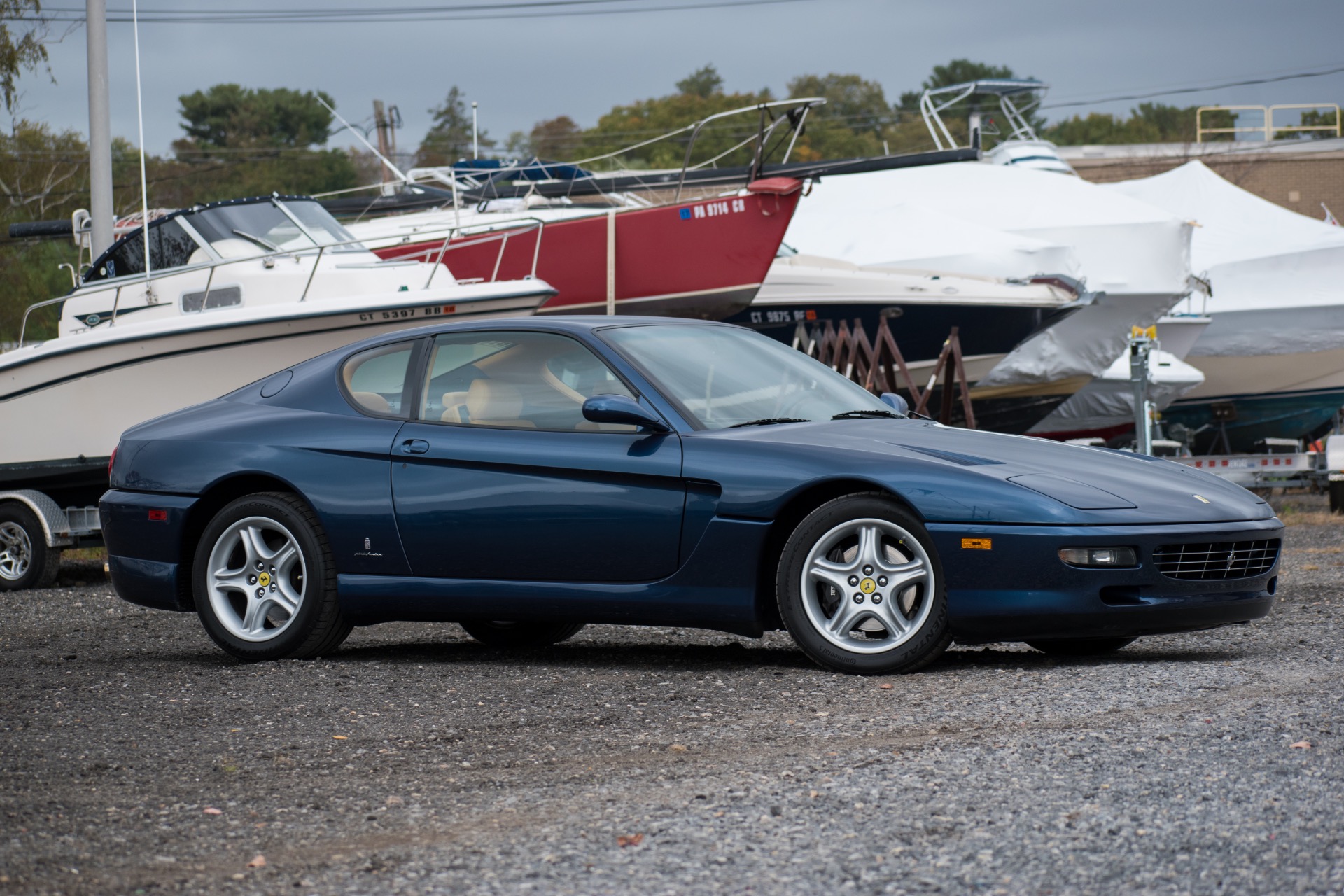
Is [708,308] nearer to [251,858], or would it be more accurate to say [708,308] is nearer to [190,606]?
[190,606]

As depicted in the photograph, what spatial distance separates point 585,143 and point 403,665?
73.1 meters

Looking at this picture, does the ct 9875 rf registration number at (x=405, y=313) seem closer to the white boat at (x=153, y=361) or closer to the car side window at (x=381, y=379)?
the white boat at (x=153, y=361)

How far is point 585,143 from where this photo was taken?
77.4 m

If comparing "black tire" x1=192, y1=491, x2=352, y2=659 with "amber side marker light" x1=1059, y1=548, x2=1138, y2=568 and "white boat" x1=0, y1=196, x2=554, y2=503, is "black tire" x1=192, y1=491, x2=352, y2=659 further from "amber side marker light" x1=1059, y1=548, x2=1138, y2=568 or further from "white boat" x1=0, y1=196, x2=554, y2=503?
"white boat" x1=0, y1=196, x2=554, y2=503

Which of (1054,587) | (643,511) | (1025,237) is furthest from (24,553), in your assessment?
(1025,237)

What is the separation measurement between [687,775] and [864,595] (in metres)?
1.57

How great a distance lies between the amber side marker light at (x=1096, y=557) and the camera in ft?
16.9

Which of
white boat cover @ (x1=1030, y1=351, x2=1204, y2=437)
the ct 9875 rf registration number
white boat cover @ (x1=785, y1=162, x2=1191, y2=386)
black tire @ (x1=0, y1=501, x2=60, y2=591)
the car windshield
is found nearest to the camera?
the car windshield

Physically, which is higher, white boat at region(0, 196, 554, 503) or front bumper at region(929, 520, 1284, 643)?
white boat at region(0, 196, 554, 503)

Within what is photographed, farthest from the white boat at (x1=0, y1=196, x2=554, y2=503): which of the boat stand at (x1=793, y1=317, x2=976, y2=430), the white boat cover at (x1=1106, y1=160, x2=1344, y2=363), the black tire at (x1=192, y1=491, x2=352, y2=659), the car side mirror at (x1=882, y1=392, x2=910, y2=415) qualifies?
the white boat cover at (x1=1106, y1=160, x2=1344, y2=363)

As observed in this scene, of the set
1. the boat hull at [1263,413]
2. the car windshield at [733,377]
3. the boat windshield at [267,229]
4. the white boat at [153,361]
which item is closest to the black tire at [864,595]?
the car windshield at [733,377]

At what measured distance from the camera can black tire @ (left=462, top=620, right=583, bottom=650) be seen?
6.93 metres

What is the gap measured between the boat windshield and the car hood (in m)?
8.81

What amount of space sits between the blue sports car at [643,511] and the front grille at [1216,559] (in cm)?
1
